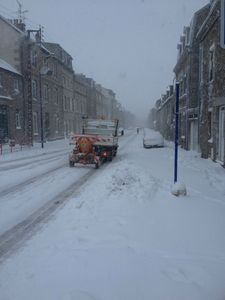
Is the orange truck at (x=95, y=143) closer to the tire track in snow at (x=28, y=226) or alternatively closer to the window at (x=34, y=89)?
the tire track in snow at (x=28, y=226)

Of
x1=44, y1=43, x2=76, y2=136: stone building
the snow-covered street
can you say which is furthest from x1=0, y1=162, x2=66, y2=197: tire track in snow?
x1=44, y1=43, x2=76, y2=136: stone building

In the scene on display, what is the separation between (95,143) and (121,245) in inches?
512

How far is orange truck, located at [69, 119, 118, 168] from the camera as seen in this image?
53.3 ft

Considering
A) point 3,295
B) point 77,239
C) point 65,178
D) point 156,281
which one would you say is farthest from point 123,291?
point 65,178

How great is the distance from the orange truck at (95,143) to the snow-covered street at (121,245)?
6.15m

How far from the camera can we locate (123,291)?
4137 mm

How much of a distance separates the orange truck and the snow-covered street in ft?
20.2

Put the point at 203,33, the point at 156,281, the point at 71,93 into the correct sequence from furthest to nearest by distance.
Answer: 1. the point at 71,93
2. the point at 203,33
3. the point at 156,281

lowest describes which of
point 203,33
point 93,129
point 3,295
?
point 3,295

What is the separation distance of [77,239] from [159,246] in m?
1.38

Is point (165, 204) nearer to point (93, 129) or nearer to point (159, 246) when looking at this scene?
point (159, 246)

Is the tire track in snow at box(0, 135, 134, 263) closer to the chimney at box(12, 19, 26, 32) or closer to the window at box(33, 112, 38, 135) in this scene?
the window at box(33, 112, 38, 135)

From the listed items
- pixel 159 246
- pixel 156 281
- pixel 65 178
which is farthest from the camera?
pixel 65 178

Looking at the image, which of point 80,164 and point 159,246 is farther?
point 80,164
